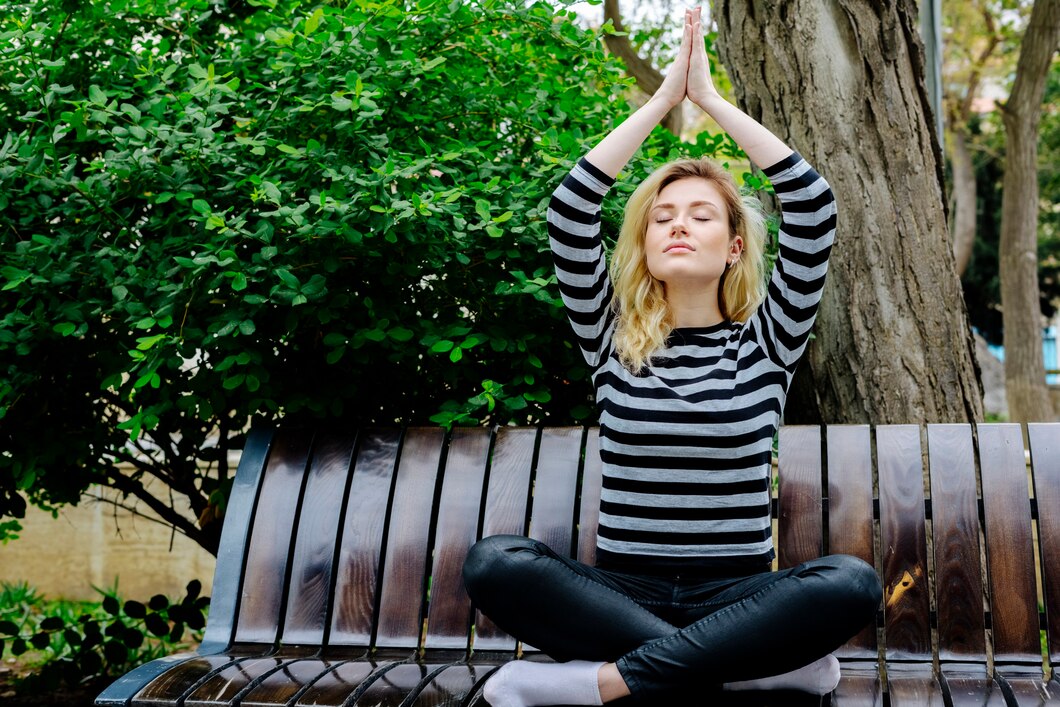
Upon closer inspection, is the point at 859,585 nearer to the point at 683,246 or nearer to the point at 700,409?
the point at 700,409

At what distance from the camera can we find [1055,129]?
19.3 m

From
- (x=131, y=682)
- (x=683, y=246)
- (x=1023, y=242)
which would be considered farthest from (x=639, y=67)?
(x=1023, y=242)

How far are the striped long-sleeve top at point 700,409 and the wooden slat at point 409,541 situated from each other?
→ 1.67 ft

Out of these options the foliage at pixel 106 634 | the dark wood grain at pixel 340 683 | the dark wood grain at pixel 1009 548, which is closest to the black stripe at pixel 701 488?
the dark wood grain at pixel 1009 548

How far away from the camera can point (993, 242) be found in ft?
77.5

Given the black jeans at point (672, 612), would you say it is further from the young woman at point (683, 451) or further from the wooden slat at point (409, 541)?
the wooden slat at point (409, 541)

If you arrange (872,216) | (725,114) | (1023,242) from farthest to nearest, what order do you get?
(1023,242), (872,216), (725,114)

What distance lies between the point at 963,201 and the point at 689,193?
510 inches

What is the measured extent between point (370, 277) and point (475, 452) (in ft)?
1.87

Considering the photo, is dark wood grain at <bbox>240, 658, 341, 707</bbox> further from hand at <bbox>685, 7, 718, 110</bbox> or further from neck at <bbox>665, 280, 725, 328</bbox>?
hand at <bbox>685, 7, 718, 110</bbox>

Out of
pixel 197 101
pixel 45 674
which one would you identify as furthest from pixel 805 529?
pixel 45 674

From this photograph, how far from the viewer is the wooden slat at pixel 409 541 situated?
8.46ft

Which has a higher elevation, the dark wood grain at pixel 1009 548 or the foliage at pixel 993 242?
the foliage at pixel 993 242

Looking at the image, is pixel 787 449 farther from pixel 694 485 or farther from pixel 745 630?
pixel 745 630
